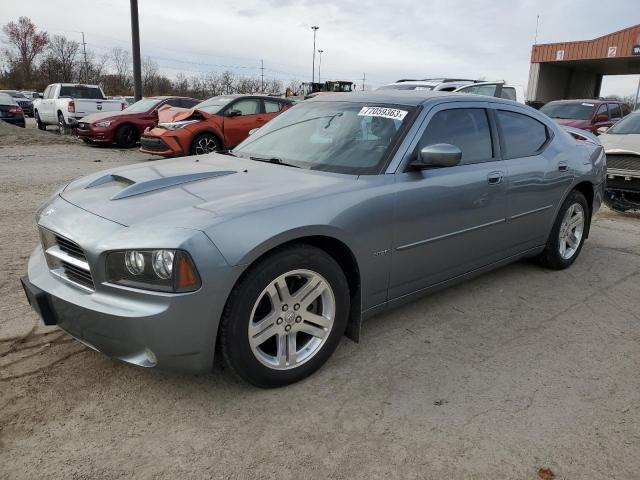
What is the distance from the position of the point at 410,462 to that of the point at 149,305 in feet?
4.39

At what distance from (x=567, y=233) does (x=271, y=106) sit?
9180mm

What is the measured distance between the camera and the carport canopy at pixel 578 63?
29.7 meters

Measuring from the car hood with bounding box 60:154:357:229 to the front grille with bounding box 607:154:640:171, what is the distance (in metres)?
5.80

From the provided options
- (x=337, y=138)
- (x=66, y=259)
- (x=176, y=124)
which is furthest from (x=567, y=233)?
(x=176, y=124)

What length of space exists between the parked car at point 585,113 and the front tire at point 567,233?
857 centimetres

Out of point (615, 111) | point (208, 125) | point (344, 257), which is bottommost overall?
point (344, 257)

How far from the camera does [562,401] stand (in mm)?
2686

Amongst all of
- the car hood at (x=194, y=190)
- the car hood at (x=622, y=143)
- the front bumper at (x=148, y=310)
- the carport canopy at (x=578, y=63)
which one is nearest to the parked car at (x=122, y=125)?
the car hood at (x=622, y=143)

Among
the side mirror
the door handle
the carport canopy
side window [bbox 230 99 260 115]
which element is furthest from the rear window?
the carport canopy

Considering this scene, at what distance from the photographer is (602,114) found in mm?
13039

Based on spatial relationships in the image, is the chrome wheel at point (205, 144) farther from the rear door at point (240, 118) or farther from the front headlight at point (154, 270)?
the front headlight at point (154, 270)

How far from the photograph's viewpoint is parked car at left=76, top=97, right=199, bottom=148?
549 inches

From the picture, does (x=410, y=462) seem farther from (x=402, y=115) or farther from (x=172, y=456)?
(x=402, y=115)

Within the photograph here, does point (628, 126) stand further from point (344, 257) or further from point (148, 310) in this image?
point (148, 310)
